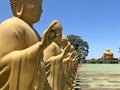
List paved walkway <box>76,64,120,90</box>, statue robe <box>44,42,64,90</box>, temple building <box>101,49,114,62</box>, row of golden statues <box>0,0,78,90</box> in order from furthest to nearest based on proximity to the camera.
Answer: temple building <box>101,49,114,62</box> < paved walkway <box>76,64,120,90</box> < statue robe <box>44,42,64,90</box> < row of golden statues <box>0,0,78,90</box>

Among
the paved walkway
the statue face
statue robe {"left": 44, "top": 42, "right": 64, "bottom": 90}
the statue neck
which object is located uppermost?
the statue face

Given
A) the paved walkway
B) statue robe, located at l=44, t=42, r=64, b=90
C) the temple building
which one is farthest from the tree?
statue robe, located at l=44, t=42, r=64, b=90

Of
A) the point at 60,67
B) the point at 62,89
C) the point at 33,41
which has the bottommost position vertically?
the point at 62,89

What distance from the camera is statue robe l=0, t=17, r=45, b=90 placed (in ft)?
12.0

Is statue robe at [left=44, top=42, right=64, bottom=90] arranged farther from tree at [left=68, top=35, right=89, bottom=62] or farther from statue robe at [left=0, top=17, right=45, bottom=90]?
tree at [left=68, top=35, right=89, bottom=62]

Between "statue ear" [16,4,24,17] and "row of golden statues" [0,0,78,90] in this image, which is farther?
"statue ear" [16,4,24,17]

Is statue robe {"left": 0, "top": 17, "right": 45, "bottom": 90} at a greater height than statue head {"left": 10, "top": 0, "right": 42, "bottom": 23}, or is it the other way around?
statue head {"left": 10, "top": 0, "right": 42, "bottom": 23}

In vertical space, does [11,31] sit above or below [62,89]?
above

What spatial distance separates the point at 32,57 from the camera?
3646 mm

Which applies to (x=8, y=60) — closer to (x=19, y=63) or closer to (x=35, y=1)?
(x=19, y=63)

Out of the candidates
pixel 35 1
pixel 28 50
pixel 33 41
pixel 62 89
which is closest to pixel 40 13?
pixel 35 1

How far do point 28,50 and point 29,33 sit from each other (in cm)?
39

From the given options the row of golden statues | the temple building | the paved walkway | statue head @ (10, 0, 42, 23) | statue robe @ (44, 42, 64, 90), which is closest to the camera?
the row of golden statues

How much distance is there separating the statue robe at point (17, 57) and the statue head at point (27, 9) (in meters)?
0.26
